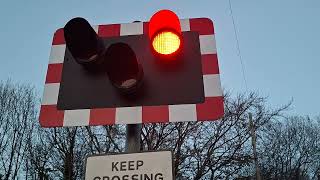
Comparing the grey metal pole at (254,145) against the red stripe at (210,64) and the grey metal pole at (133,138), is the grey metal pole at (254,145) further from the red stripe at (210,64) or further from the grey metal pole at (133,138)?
the grey metal pole at (133,138)

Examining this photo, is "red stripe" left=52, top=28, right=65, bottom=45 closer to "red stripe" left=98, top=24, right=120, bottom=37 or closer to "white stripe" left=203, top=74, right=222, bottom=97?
"red stripe" left=98, top=24, right=120, bottom=37

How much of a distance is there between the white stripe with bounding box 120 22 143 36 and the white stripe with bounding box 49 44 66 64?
48 centimetres

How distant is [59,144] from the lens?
760 inches

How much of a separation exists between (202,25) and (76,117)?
1.20 m

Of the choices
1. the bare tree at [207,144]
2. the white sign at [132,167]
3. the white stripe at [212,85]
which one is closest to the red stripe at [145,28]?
A: the white stripe at [212,85]

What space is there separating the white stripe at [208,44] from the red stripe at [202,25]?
0.05 meters

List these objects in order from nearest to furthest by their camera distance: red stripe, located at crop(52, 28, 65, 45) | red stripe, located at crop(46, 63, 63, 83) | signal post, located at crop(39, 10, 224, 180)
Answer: signal post, located at crop(39, 10, 224, 180)
red stripe, located at crop(46, 63, 63, 83)
red stripe, located at crop(52, 28, 65, 45)

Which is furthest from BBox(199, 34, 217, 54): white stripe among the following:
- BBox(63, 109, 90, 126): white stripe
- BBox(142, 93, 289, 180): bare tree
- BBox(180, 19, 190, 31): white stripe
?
BBox(142, 93, 289, 180): bare tree

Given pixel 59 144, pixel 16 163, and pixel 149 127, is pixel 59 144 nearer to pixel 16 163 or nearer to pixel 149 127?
pixel 16 163

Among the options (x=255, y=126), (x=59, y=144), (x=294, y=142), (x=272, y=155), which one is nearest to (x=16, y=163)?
(x=59, y=144)

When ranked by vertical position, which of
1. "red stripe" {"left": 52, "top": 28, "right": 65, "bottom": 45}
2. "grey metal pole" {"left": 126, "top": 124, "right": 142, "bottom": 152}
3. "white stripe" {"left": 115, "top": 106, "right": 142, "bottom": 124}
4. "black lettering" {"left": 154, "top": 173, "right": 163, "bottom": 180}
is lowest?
"black lettering" {"left": 154, "top": 173, "right": 163, "bottom": 180}

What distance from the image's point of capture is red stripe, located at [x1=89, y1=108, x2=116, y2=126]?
91.1 inches

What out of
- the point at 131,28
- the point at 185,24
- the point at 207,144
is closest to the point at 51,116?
the point at 131,28

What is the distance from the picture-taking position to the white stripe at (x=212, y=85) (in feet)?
7.84
